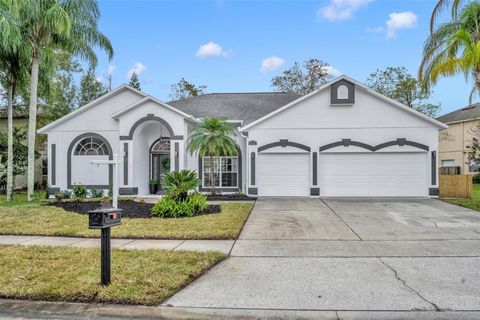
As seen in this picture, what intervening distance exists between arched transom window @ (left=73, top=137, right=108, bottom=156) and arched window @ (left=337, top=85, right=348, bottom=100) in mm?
12215

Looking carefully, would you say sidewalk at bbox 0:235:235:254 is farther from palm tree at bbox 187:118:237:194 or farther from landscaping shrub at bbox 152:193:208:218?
palm tree at bbox 187:118:237:194

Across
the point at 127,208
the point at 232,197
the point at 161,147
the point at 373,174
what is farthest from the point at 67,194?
the point at 373,174

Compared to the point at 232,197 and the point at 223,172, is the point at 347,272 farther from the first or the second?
the point at 223,172

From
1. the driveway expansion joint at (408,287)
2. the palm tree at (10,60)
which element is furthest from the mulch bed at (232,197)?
the driveway expansion joint at (408,287)

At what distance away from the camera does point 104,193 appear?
60.1 feet

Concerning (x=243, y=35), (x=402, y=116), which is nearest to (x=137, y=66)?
(x=243, y=35)

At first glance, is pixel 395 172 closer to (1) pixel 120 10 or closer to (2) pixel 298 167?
(2) pixel 298 167

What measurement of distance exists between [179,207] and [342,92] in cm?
1023

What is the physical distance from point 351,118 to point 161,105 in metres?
9.27

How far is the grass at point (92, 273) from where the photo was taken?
449cm

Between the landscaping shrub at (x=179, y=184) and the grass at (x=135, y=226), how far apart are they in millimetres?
1381

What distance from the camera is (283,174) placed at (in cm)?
1723

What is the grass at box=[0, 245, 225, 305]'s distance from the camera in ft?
14.7

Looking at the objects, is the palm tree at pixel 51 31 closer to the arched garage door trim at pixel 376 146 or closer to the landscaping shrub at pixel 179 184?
the landscaping shrub at pixel 179 184
